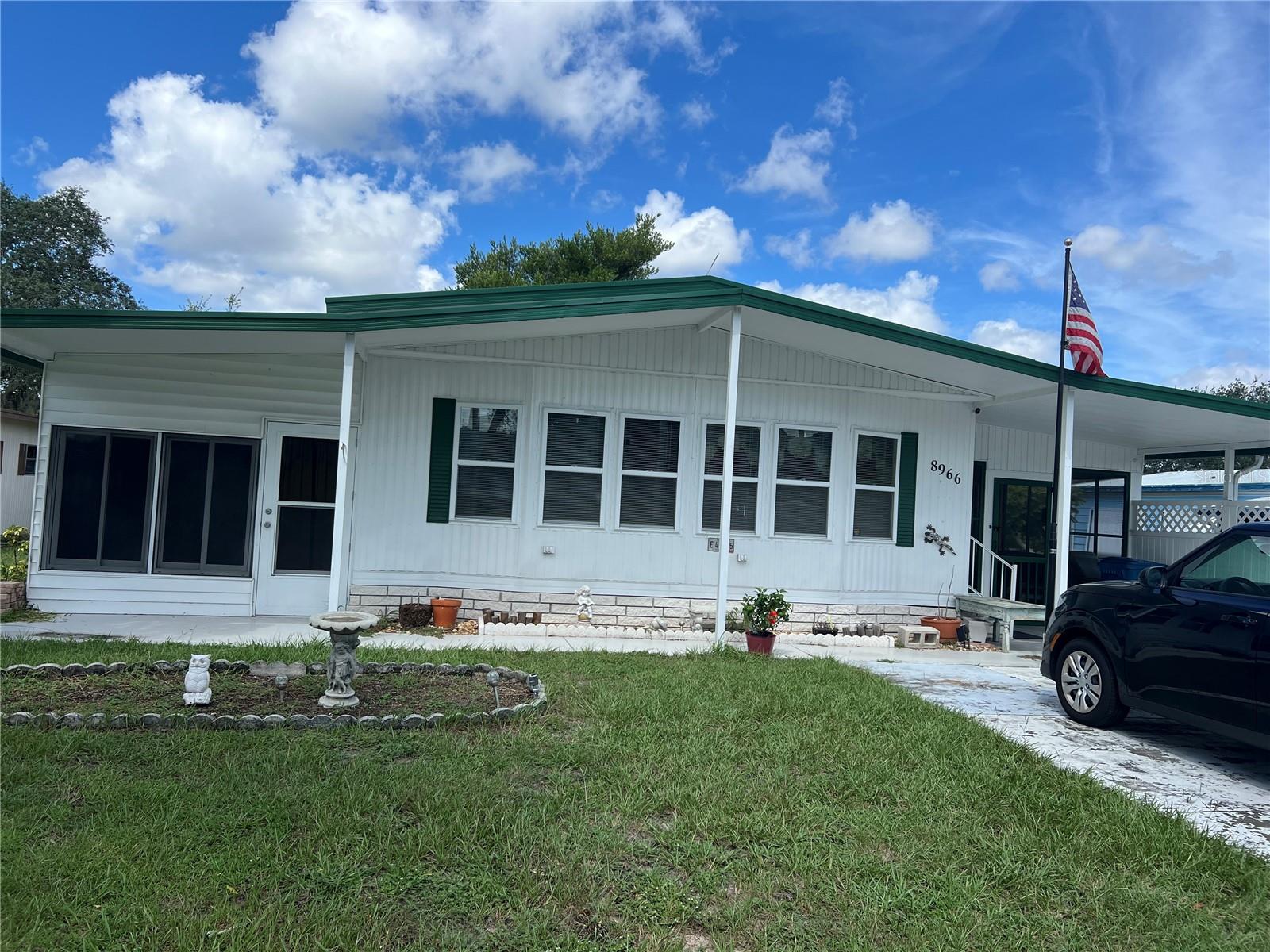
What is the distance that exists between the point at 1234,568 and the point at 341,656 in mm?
5574

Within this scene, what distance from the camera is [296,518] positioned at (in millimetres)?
8867

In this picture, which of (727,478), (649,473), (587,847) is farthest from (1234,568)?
(649,473)

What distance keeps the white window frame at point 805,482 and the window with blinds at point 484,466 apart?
303 cm

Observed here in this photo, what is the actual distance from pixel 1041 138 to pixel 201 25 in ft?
40.3

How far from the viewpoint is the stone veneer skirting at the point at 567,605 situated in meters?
9.03

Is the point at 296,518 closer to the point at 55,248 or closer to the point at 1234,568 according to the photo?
the point at 1234,568

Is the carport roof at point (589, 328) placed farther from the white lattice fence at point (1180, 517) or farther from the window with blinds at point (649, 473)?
the white lattice fence at point (1180, 517)

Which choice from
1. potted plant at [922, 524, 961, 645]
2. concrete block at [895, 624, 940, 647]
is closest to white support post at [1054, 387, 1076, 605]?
concrete block at [895, 624, 940, 647]

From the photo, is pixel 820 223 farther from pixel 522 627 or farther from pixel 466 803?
pixel 466 803

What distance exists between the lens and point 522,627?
853cm

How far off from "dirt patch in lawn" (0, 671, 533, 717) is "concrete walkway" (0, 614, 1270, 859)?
148cm

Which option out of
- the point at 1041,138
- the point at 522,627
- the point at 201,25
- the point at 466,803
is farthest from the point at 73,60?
the point at 1041,138

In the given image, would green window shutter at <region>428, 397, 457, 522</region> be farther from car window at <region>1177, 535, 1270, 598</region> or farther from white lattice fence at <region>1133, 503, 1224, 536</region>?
white lattice fence at <region>1133, 503, 1224, 536</region>

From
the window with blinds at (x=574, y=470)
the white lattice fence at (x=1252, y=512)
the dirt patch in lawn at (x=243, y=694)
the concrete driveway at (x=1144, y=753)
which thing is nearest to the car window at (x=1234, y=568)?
the concrete driveway at (x=1144, y=753)
